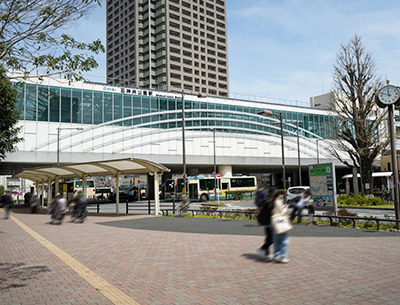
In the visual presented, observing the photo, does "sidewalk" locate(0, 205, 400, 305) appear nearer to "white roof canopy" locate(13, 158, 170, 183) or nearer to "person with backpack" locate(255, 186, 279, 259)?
"person with backpack" locate(255, 186, 279, 259)

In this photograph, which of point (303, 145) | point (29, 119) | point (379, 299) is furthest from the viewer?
point (303, 145)

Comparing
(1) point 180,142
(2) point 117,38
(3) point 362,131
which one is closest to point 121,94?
(1) point 180,142

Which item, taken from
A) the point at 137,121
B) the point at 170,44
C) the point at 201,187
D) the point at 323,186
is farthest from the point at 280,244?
the point at 170,44

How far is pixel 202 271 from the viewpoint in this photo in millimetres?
6918

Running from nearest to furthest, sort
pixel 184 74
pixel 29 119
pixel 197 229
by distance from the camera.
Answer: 1. pixel 197 229
2. pixel 29 119
3. pixel 184 74

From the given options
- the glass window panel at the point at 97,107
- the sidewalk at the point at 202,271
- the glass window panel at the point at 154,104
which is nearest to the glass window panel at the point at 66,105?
the glass window panel at the point at 97,107

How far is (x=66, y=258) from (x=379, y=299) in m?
6.68

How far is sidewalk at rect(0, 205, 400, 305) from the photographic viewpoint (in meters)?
5.27

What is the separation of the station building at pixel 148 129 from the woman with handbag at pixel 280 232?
1148 inches

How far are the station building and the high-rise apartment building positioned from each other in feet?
95.9

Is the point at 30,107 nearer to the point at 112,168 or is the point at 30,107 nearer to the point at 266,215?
the point at 112,168

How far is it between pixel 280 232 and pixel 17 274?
520cm

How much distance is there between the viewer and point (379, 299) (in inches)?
193

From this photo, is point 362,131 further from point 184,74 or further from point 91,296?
point 184,74
